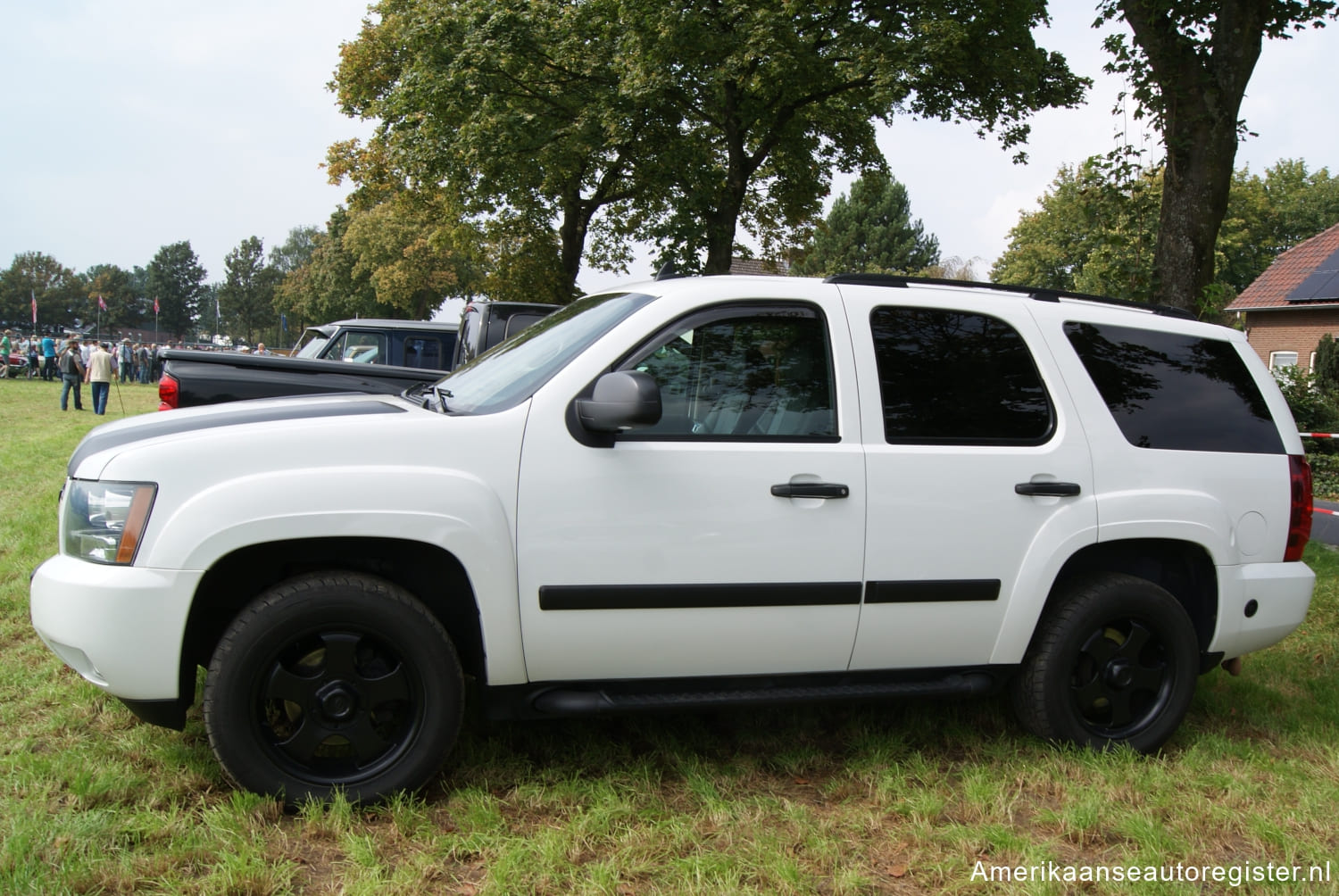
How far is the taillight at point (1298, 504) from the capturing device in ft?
13.1

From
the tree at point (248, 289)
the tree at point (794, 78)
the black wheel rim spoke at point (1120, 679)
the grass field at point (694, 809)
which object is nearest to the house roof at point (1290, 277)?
the tree at point (794, 78)

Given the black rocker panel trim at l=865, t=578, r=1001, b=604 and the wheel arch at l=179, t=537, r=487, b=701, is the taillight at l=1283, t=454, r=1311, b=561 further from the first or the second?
the wheel arch at l=179, t=537, r=487, b=701

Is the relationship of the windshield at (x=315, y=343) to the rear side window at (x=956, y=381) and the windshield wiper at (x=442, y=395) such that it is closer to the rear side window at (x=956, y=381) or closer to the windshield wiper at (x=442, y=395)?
the windshield wiper at (x=442, y=395)

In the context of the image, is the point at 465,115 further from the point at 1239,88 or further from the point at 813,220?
the point at 1239,88

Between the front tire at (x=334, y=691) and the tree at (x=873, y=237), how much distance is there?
6893cm

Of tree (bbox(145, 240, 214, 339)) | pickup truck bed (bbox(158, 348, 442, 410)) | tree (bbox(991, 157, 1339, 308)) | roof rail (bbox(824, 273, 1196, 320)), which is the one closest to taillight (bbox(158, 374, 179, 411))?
pickup truck bed (bbox(158, 348, 442, 410))

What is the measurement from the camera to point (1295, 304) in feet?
95.9

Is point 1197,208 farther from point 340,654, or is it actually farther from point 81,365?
point 81,365

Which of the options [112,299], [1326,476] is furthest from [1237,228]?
[112,299]

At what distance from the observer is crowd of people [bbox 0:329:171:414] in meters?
19.2

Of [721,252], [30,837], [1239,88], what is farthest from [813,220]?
[30,837]

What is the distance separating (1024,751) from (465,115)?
58.5 ft

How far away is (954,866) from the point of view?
2984 millimetres

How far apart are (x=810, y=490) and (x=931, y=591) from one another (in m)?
0.62
